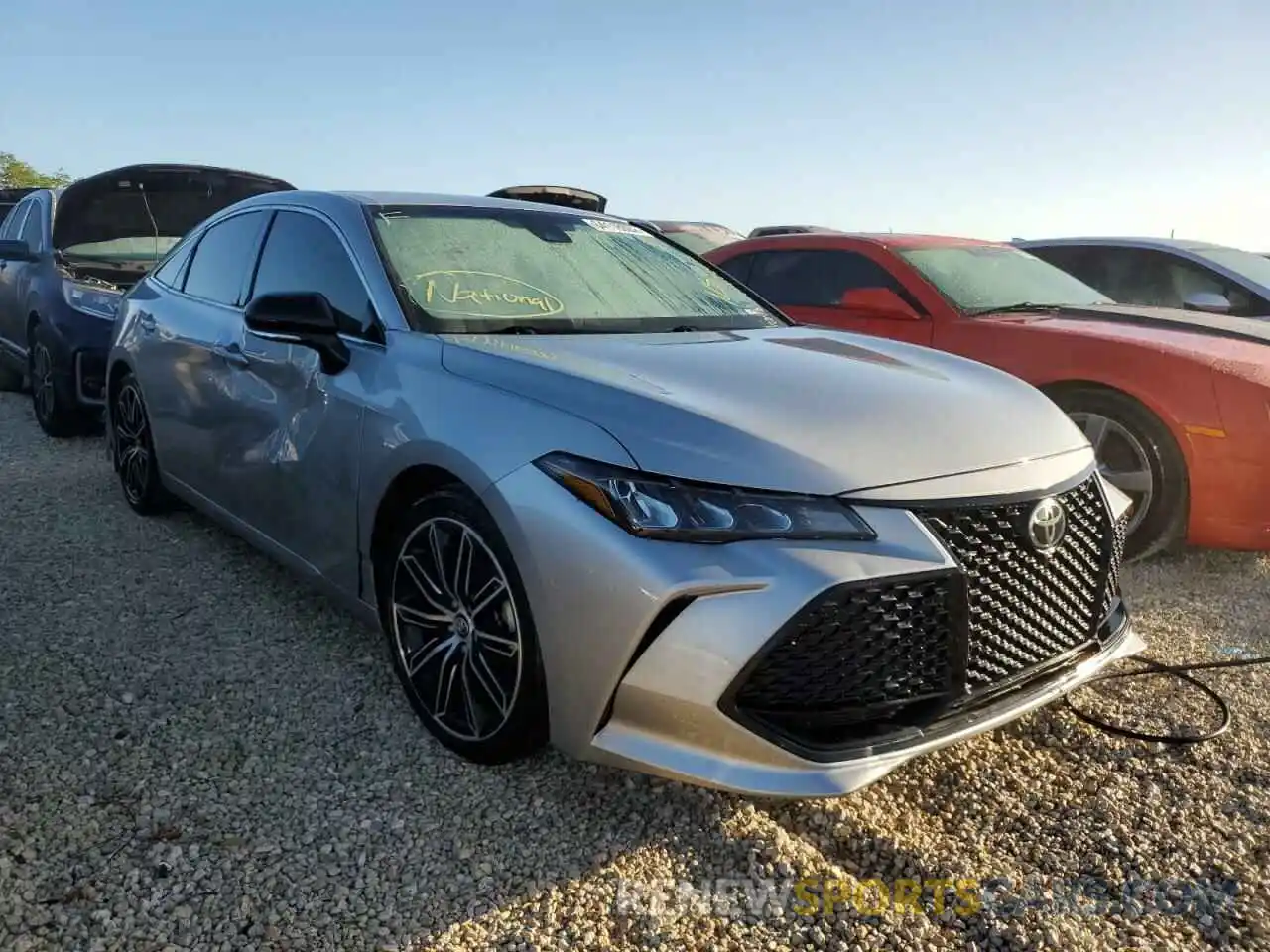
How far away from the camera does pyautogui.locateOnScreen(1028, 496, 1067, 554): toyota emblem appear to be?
7.81ft

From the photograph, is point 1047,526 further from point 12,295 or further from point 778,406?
point 12,295

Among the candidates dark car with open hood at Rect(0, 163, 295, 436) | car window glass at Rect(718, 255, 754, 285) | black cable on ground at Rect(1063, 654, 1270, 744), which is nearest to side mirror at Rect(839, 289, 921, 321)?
car window glass at Rect(718, 255, 754, 285)

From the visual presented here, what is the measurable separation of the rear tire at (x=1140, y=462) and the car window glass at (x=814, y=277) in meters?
1.32

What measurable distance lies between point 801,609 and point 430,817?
1072mm

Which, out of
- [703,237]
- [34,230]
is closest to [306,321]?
[34,230]

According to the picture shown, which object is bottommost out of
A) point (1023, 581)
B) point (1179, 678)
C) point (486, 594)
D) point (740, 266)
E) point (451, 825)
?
point (451, 825)

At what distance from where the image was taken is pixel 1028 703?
241 centimetres

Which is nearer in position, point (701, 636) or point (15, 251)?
point (701, 636)

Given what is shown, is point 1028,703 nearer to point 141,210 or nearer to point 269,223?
point 269,223

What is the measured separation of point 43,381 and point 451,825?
567cm

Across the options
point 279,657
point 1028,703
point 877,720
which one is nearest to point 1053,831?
point 1028,703

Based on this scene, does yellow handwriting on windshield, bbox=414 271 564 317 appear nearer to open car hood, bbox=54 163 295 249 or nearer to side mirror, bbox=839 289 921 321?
side mirror, bbox=839 289 921 321

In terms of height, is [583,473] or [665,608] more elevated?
[583,473]

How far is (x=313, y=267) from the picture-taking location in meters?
3.47
